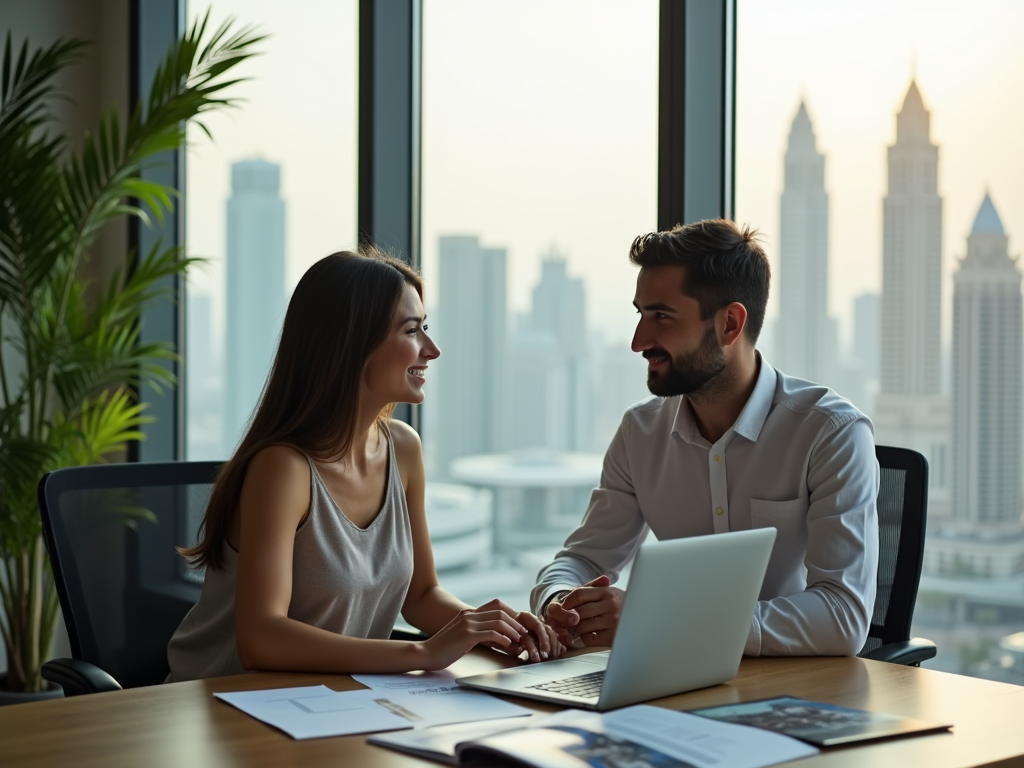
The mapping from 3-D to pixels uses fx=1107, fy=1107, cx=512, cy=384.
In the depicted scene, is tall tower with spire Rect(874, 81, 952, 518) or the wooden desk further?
tall tower with spire Rect(874, 81, 952, 518)

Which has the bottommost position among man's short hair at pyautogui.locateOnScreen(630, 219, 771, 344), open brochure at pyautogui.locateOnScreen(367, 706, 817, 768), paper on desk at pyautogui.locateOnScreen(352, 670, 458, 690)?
paper on desk at pyautogui.locateOnScreen(352, 670, 458, 690)

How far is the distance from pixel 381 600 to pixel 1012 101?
61.3 inches

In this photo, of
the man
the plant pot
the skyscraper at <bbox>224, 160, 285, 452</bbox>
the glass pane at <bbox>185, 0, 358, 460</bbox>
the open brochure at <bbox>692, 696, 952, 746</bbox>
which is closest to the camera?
the open brochure at <bbox>692, 696, 952, 746</bbox>

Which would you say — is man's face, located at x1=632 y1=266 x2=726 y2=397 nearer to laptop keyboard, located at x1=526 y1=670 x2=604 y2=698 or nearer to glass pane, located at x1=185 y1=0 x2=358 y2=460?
laptop keyboard, located at x1=526 y1=670 x2=604 y2=698

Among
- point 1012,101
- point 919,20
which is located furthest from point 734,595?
point 919,20

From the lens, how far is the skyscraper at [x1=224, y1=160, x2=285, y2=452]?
403cm

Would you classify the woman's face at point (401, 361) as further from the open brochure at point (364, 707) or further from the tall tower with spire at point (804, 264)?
the tall tower with spire at point (804, 264)

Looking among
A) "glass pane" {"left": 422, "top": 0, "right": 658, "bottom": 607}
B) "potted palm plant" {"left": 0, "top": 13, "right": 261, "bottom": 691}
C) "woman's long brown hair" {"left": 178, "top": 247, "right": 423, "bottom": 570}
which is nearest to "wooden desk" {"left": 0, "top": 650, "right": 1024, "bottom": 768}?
"woman's long brown hair" {"left": 178, "top": 247, "right": 423, "bottom": 570}

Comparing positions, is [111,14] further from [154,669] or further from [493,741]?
[493,741]

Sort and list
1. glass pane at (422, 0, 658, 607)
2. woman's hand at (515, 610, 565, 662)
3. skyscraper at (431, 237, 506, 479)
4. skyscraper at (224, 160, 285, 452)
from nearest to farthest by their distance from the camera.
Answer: woman's hand at (515, 610, 565, 662) < glass pane at (422, 0, 658, 607) < skyscraper at (431, 237, 506, 479) < skyscraper at (224, 160, 285, 452)

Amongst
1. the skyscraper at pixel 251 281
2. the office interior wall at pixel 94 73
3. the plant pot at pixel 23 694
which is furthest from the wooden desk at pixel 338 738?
the office interior wall at pixel 94 73

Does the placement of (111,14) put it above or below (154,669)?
above

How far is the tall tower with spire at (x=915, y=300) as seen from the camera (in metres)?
2.28

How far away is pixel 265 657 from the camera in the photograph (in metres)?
1.63
